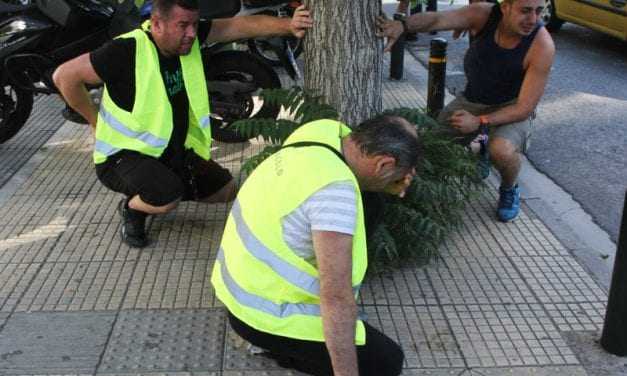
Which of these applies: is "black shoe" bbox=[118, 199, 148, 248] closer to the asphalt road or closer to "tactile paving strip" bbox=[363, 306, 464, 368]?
"tactile paving strip" bbox=[363, 306, 464, 368]

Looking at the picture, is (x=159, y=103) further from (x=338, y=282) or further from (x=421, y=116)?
(x=338, y=282)

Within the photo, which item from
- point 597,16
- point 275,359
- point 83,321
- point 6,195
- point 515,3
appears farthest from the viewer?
point 597,16

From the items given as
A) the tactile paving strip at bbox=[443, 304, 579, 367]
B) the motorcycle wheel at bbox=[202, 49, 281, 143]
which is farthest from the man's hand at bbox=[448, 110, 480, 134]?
the motorcycle wheel at bbox=[202, 49, 281, 143]

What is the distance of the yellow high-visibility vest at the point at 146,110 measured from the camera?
388 cm

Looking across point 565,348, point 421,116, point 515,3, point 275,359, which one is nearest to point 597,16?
point 515,3

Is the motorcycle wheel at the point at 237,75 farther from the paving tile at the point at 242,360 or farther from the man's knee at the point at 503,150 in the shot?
the paving tile at the point at 242,360

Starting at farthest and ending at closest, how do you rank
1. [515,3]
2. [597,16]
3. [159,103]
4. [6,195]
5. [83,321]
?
[597,16] → [6,195] → [515,3] → [159,103] → [83,321]

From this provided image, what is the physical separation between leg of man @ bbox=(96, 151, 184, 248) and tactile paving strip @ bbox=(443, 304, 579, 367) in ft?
5.11

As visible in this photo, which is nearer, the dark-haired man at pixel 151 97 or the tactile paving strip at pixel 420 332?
the tactile paving strip at pixel 420 332

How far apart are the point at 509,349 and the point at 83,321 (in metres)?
1.94

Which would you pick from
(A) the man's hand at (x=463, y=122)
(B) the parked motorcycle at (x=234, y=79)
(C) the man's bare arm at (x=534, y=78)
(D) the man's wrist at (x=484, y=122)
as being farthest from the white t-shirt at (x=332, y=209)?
(B) the parked motorcycle at (x=234, y=79)

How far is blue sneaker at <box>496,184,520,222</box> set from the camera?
4613mm

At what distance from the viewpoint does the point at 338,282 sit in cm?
241

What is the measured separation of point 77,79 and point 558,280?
2716 millimetres
